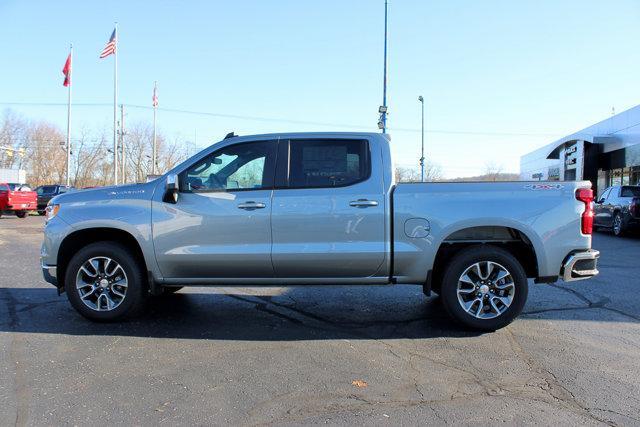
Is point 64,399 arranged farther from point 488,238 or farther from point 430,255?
point 488,238

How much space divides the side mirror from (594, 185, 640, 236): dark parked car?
15.6 m

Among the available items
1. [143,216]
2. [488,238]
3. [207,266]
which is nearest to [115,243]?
[143,216]

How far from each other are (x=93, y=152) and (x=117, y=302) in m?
68.3

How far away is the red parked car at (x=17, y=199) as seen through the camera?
948 inches

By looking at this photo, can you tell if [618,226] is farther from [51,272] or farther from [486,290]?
[51,272]

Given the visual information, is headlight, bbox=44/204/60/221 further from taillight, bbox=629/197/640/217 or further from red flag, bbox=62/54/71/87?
red flag, bbox=62/54/71/87

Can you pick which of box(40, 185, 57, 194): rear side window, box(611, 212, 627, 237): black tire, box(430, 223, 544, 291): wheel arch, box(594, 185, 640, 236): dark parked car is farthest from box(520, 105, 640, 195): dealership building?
box(40, 185, 57, 194): rear side window

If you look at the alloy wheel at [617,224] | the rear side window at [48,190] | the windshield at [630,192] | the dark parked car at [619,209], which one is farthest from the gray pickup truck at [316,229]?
the rear side window at [48,190]

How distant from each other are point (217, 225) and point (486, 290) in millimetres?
2867

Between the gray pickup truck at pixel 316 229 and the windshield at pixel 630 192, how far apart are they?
525 inches

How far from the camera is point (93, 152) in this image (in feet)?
220

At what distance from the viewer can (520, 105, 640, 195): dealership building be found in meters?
25.0

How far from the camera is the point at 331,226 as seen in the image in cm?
520

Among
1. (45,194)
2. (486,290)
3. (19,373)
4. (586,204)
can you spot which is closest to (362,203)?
(486,290)
